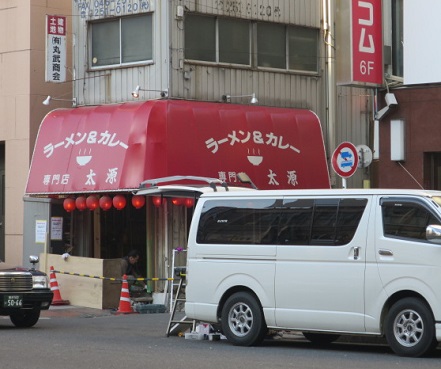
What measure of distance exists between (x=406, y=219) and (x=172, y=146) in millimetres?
10410

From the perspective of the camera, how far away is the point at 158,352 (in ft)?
51.6

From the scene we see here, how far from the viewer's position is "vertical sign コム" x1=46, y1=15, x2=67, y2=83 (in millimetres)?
26875

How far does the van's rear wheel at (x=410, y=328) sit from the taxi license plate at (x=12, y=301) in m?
7.41

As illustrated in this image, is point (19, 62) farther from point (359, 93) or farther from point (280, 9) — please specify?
point (359, 93)

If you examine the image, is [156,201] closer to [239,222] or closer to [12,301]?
[12,301]

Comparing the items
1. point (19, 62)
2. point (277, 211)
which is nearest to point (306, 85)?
point (19, 62)

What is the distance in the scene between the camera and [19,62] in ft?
94.4

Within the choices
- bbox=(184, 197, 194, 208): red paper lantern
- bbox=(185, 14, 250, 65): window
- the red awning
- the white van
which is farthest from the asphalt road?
bbox=(185, 14, 250, 65): window

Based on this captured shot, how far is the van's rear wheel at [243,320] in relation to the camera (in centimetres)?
1675

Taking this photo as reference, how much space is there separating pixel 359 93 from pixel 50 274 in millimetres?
9527

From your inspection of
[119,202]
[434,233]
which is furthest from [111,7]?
[434,233]

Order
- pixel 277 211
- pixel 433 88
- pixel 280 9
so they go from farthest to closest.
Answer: pixel 280 9 → pixel 433 88 → pixel 277 211

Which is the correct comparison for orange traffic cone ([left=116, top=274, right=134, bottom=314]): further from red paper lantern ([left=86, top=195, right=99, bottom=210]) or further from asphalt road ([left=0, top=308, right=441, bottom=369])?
asphalt road ([left=0, top=308, right=441, bottom=369])

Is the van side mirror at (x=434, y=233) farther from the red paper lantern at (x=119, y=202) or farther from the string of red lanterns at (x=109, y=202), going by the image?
the red paper lantern at (x=119, y=202)
